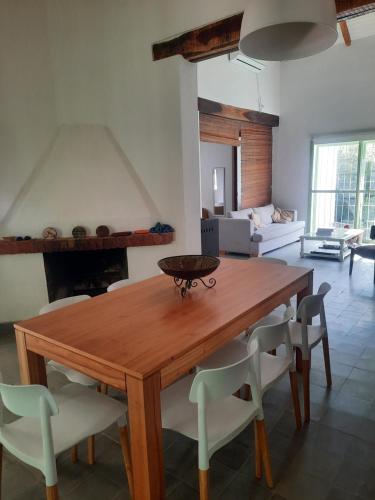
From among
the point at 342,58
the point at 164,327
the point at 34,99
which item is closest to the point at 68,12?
the point at 34,99

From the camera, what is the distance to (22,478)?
179 cm

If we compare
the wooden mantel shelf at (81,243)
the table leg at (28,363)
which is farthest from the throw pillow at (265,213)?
the table leg at (28,363)

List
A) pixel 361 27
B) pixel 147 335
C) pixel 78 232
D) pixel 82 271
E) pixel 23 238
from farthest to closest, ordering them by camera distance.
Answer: pixel 361 27, pixel 82 271, pixel 78 232, pixel 23 238, pixel 147 335

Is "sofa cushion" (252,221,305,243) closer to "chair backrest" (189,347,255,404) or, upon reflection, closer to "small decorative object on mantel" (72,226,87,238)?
"small decorative object on mantel" (72,226,87,238)

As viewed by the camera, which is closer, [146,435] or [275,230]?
[146,435]

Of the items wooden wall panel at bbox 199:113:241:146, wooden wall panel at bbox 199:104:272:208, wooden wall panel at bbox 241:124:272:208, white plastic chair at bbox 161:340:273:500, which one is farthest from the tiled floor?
wooden wall panel at bbox 241:124:272:208

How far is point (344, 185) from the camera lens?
25.6 ft

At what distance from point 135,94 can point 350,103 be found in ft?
18.3

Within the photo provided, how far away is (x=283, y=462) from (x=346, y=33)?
7446 millimetres

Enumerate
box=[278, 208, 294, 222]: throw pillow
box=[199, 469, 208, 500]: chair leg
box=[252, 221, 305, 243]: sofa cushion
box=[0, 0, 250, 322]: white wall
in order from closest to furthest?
1. box=[199, 469, 208, 500]: chair leg
2. box=[0, 0, 250, 322]: white wall
3. box=[252, 221, 305, 243]: sofa cushion
4. box=[278, 208, 294, 222]: throw pillow

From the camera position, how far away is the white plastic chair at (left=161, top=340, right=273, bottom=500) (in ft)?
4.35

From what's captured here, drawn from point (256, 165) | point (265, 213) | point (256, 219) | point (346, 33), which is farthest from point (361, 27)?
point (256, 219)

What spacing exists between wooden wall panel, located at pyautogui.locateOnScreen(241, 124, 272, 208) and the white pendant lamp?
18.6 feet

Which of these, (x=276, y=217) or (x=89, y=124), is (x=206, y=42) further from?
(x=276, y=217)
